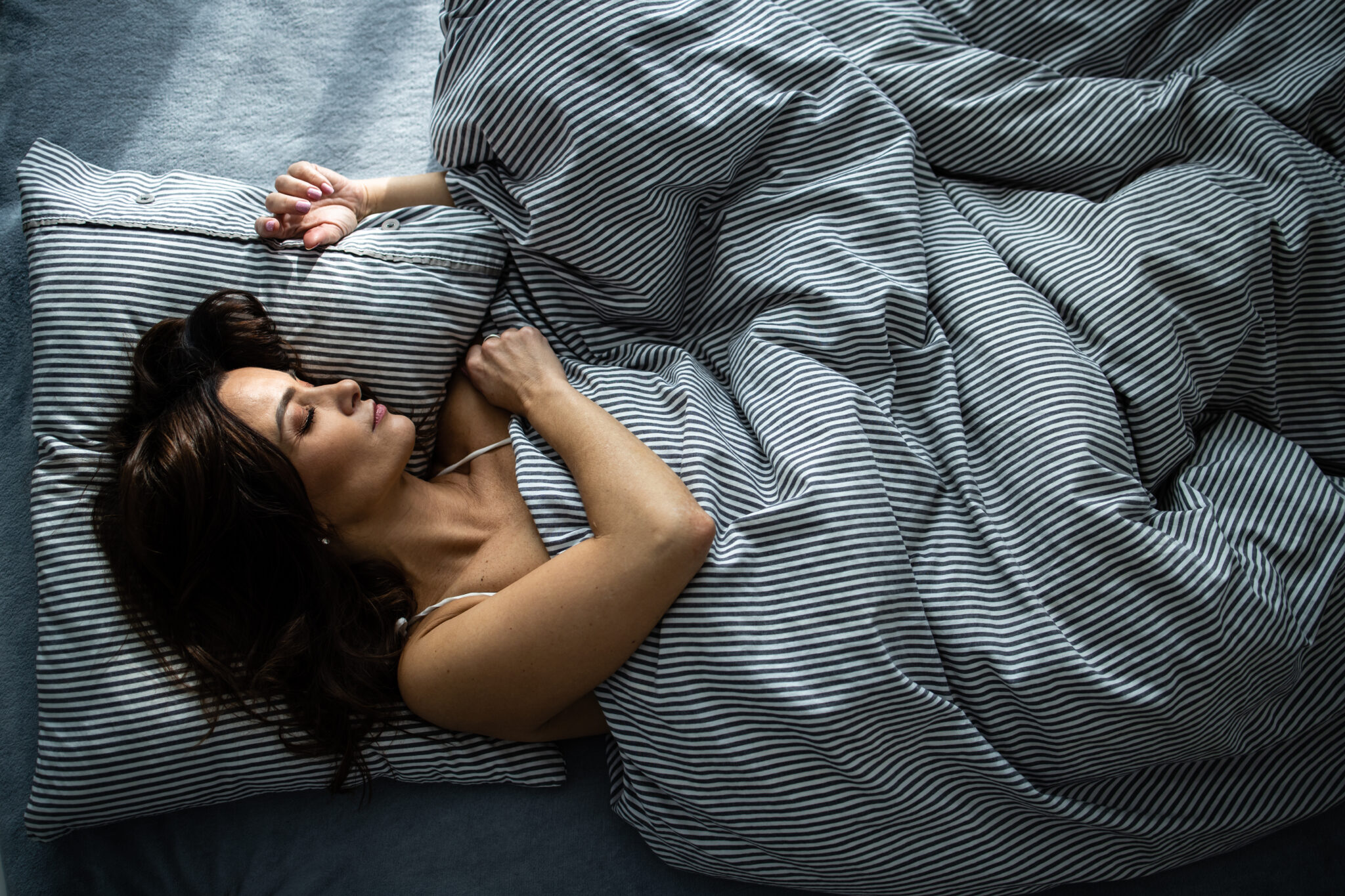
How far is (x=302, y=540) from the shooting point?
1046 mm

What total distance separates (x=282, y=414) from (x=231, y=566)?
222 millimetres

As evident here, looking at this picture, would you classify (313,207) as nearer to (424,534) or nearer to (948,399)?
→ (424,534)

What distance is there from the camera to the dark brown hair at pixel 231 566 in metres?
1.01

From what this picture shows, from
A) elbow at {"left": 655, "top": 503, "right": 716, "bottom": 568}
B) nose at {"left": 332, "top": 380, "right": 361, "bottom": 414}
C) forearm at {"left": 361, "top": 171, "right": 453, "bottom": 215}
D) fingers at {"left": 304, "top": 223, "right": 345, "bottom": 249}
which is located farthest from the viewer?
forearm at {"left": 361, "top": 171, "right": 453, "bottom": 215}

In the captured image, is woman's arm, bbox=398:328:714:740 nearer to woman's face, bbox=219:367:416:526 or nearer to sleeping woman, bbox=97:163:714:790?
sleeping woman, bbox=97:163:714:790

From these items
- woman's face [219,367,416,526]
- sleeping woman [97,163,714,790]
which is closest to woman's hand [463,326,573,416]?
sleeping woman [97,163,714,790]

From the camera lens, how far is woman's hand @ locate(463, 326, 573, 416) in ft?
3.70

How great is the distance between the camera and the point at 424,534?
1126 millimetres

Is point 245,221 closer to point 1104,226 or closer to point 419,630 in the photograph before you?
point 419,630

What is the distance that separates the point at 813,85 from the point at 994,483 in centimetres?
63

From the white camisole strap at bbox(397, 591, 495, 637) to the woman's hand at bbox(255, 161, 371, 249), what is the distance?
1.82 feet

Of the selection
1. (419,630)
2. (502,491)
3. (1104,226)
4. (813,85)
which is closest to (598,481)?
(502,491)

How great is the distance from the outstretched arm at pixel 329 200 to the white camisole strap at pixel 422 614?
0.55 m

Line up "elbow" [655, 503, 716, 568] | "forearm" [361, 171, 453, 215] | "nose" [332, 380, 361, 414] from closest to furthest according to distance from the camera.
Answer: "elbow" [655, 503, 716, 568] < "nose" [332, 380, 361, 414] < "forearm" [361, 171, 453, 215]
